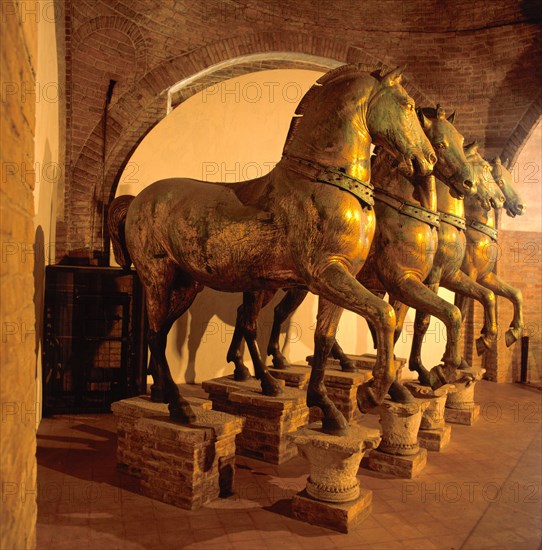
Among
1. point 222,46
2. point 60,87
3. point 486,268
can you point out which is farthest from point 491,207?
point 60,87

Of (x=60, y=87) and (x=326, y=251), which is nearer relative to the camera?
(x=326, y=251)

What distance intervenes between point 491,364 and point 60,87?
7.66m

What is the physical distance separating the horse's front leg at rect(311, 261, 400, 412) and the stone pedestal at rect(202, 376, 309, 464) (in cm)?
140

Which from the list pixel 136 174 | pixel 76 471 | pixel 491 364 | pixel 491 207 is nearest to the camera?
pixel 76 471

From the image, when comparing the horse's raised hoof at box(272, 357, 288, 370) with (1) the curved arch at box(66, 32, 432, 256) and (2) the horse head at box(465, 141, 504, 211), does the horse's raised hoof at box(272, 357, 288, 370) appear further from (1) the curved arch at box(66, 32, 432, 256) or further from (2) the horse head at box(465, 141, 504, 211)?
(1) the curved arch at box(66, 32, 432, 256)

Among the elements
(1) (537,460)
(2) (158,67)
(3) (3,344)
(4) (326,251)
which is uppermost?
(2) (158,67)

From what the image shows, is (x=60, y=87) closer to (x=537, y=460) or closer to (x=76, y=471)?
(x=76, y=471)

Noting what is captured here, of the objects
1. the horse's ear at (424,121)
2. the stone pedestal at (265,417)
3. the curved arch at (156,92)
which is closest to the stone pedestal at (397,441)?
the stone pedestal at (265,417)

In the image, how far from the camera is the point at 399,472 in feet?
15.3

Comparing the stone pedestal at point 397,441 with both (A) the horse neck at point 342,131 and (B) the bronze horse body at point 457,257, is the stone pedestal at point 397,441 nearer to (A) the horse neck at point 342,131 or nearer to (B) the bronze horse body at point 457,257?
(B) the bronze horse body at point 457,257

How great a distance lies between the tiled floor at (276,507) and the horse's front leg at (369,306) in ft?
3.16

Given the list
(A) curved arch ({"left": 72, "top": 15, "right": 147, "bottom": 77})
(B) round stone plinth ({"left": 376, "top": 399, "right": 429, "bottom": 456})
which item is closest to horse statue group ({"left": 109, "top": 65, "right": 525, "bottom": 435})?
(B) round stone plinth ({"left": 376, "top": 399, "right": 429, "bottom": 456})

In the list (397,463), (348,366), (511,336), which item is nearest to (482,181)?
(511,336)

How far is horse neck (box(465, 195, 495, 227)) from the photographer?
20.5 ft
